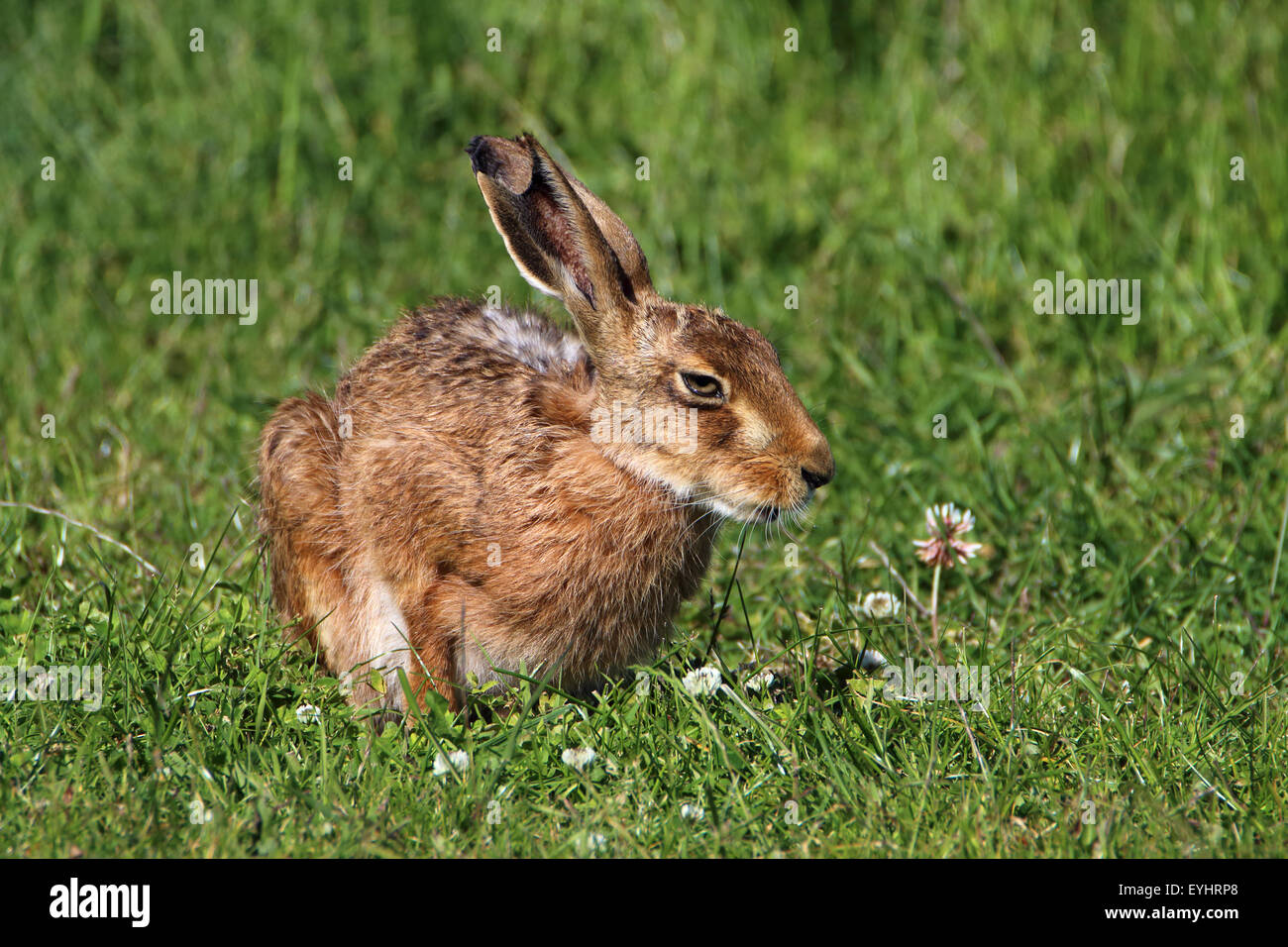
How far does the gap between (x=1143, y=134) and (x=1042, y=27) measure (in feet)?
2.98

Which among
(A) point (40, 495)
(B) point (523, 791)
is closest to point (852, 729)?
(B) point (523, 791)

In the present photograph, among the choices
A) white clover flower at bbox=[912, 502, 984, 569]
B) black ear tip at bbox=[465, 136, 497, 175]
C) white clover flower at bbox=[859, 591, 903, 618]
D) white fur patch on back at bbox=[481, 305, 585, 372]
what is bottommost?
white clover flower at bbox=[859, 591, 903, 618]

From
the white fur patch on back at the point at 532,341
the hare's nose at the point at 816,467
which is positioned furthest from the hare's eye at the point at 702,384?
the white fur patch on back at the point at 532,341

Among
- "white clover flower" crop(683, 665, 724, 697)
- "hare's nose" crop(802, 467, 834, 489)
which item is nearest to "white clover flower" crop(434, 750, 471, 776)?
"white clover flower" crop(683, 665, 724, 697)

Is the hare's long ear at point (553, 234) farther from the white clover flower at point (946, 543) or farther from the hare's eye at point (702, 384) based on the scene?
the white clover flower at point (946, 543)

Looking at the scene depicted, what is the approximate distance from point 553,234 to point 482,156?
0.33 metres

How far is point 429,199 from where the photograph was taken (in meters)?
7.96

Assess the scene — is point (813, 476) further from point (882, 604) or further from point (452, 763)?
point (452, 763)

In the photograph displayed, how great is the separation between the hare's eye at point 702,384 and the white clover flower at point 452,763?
1242 millimetres

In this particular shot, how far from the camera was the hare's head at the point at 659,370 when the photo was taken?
4.54m

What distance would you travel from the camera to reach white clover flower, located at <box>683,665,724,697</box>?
452 centimetres

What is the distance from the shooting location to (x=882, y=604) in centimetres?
531

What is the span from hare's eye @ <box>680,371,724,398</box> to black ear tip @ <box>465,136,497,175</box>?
84cm

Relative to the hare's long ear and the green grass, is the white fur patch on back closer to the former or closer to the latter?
the hare's long ear
